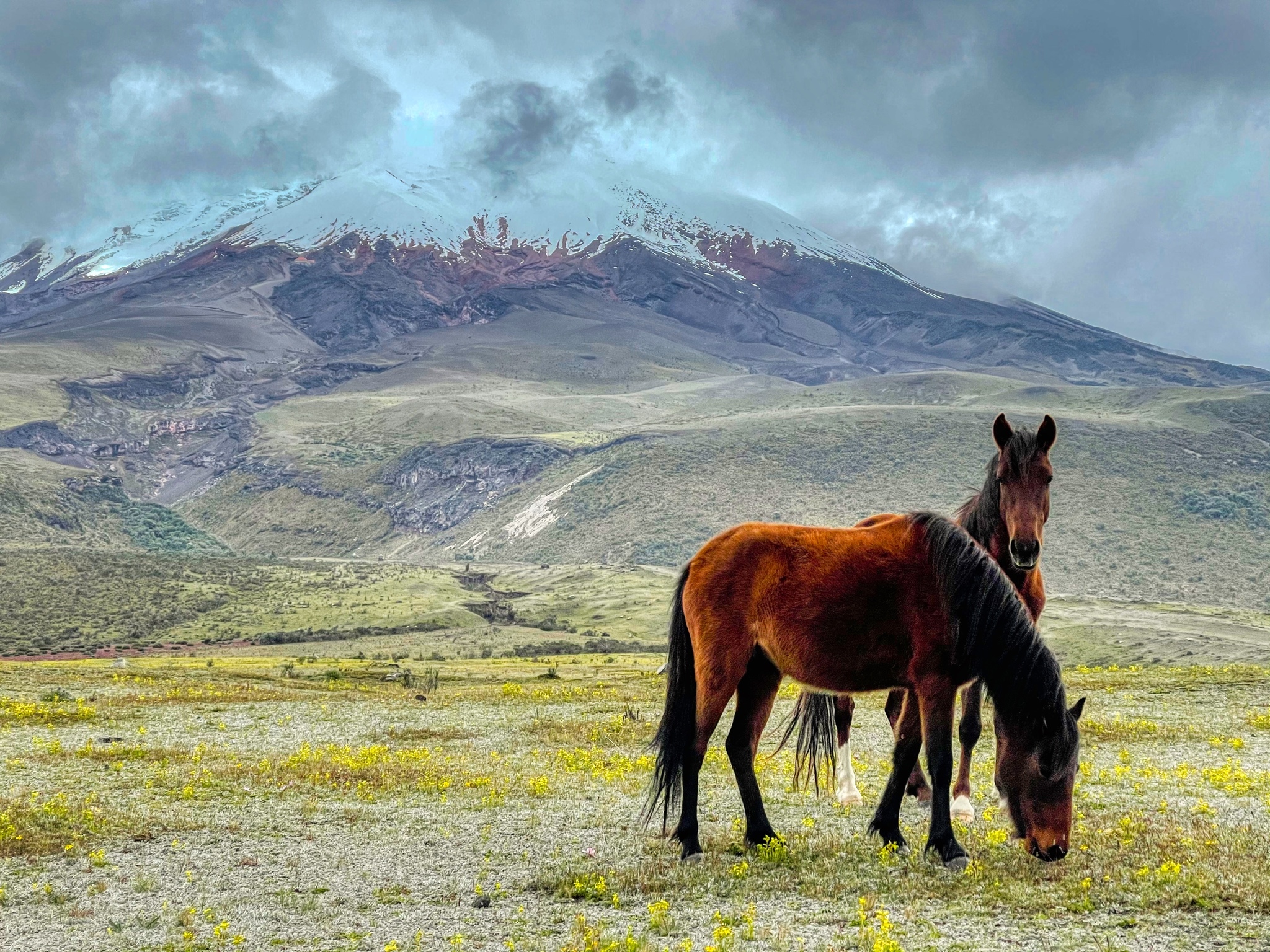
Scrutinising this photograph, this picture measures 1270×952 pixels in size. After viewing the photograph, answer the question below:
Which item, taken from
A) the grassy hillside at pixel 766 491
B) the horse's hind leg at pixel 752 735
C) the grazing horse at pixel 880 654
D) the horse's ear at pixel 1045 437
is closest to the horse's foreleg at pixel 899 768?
Result: the grazing horse at pixel 880 654

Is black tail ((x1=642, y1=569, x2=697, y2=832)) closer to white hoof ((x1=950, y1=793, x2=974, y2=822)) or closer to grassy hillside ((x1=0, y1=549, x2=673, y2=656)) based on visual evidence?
white hoof ((x1=950, y1=793, x2=974, y2=822))

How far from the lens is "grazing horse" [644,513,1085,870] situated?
852cm

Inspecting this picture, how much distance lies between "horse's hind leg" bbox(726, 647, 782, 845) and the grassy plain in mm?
350

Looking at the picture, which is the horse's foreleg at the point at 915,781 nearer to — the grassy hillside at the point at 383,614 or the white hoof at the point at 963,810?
the white hoof at the point at 963,810

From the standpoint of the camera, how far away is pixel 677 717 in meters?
9.89

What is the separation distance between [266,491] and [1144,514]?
14261 cm

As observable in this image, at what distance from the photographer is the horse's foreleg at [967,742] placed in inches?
392

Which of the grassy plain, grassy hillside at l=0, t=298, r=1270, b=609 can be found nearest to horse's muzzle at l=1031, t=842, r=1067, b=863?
the grassy plain

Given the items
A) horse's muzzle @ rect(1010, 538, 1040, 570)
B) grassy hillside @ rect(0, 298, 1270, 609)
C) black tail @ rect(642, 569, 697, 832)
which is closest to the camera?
horse's muzzle @ rect(1010, 538, 1040, 570)

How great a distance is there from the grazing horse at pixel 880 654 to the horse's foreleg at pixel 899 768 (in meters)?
0.01

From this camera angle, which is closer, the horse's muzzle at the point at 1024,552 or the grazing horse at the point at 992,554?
the horse's muzzle at the point at 1024,552

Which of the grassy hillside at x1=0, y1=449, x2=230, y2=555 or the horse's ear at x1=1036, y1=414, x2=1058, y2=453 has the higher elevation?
the horse's ear at x1=1036, y1=414, x2=1058, y2=453

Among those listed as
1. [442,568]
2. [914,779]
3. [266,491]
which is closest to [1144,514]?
[442,568]

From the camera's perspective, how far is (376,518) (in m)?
168
